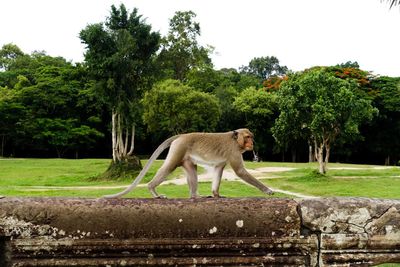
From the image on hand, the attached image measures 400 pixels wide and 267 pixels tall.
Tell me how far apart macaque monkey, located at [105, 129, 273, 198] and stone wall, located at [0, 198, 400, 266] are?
83 cm

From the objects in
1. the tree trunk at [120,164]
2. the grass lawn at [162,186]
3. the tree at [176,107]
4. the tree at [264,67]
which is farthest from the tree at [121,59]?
the tree at [264,67]

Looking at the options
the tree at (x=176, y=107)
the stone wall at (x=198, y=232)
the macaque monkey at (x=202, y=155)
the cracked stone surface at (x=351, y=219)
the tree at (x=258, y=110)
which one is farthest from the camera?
the tree at (x=258, y=110)

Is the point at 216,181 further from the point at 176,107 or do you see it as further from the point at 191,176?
the point at 176,107

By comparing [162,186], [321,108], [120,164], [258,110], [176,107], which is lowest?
[162,186]

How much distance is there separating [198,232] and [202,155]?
1111mm

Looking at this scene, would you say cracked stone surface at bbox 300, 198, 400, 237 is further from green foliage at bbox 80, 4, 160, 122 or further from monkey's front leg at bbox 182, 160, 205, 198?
green foliage at bbox 80, 4, 160, 122

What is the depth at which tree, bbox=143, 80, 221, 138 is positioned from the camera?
3303 centimetres

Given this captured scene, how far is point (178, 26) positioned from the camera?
4047cm

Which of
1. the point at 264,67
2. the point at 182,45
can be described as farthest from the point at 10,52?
the point at 264,67

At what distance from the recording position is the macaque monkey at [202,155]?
3.30 meters

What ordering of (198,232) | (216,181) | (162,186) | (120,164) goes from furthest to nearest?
(120,164) → (162,186) → (216,181) → (198,232)

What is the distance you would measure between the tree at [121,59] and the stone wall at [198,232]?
2189 centimetres

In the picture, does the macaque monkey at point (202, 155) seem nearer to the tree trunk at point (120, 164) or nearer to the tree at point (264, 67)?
the tree trunk at point (120, 164)

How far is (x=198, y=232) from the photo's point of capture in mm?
2326
